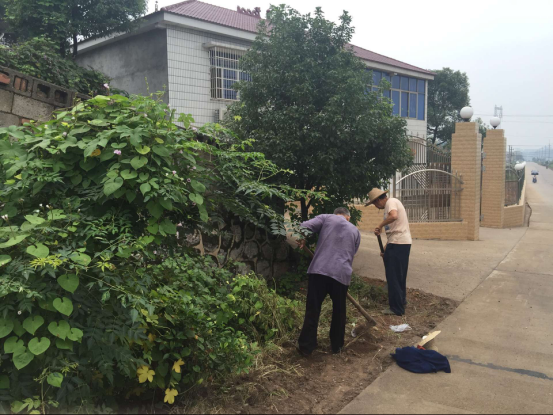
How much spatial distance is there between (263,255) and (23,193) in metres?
3.58

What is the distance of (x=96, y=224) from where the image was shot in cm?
332

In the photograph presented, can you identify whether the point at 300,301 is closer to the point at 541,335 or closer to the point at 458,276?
the point at 541,335

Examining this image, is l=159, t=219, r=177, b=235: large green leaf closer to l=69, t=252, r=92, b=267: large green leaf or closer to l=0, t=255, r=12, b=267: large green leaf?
l=69, t=252, r=92, b=267: large green leaf

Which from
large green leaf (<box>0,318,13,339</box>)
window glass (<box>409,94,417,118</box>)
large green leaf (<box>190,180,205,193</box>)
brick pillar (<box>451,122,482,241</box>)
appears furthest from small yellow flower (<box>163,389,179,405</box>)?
window glass (<box>409,94,417,118</box>)

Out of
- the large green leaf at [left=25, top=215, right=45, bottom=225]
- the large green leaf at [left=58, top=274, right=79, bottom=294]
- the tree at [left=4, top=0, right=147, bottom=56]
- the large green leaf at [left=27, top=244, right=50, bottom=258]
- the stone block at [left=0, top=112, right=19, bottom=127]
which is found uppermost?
the tree at [left=4, top=0, right=147, bottom=56]

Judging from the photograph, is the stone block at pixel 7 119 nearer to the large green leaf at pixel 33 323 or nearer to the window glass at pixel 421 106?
the large green leaf at pixel 33 323

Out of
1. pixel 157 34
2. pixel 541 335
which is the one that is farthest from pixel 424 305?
pixel 157 34

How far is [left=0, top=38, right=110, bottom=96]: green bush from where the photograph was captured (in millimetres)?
7113

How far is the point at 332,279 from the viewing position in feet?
15.5

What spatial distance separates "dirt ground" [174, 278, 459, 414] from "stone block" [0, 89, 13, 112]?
11.5ft

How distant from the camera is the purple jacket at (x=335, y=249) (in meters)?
4.68

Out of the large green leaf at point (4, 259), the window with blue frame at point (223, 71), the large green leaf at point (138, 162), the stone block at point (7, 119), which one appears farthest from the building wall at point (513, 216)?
the large green leaf at point (4, 259)

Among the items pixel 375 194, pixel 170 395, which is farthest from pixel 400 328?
pixel 170 395

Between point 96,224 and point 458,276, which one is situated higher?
point 96,224
